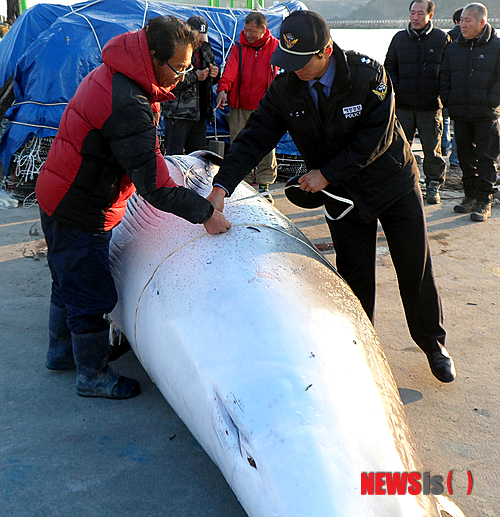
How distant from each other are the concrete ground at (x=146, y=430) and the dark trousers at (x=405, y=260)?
0.33 metres

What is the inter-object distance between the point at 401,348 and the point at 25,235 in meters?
3.61

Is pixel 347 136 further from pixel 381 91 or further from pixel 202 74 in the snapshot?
pixel 202 74

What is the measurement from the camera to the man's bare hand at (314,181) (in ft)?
8.13

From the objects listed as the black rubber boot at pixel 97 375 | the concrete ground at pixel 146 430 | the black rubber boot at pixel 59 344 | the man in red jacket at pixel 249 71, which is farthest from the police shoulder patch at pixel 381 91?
the man in red jacket at pixel 249 71

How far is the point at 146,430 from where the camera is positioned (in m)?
2.42

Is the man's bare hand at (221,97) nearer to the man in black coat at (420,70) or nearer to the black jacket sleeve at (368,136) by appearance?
the man in black coat at (420,70)

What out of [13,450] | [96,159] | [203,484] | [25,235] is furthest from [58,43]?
[203,484]

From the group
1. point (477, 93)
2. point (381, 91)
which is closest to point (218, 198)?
point (381, 91)

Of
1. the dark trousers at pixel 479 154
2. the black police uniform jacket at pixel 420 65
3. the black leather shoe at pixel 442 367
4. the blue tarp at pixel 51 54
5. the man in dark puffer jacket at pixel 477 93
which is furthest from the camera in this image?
the blue tarp at pixel 51 54

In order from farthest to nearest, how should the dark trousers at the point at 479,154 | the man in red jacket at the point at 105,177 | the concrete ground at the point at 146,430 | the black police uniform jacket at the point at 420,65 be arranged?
the black police uniform jacket at the point at 420,65 → the dark trousers at the point at 479,154 → the man in red jacket at the point at 105,177 → the concrete ground at the point at 146,430

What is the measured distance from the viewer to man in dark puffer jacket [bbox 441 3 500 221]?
534 centimetres

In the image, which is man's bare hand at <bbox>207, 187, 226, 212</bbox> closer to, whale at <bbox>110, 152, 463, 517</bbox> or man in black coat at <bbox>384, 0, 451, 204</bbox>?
whale at <bbox>110, 152, 463, 517</bbox>

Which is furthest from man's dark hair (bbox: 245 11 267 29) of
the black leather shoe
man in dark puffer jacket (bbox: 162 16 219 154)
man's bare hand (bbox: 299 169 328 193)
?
the black leather shoe

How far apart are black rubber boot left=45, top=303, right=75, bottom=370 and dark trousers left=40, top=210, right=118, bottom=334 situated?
316mm
